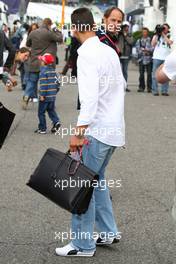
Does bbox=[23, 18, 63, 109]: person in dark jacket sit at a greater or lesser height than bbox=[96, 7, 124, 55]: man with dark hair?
lesser

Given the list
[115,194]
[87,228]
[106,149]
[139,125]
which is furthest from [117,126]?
[139,125]

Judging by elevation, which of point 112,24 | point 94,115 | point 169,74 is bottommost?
point 94,115

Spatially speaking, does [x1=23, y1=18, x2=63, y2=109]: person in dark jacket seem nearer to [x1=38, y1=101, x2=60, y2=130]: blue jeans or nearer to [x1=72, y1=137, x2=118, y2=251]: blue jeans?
[x1=38, y1=101, x2=60, y2=130]: blue jeans

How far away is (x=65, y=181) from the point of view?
4.19 meters

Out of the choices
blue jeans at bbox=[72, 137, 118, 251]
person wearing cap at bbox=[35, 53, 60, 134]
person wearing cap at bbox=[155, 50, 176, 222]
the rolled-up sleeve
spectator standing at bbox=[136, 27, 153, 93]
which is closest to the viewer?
person wearing cap at bbox=[155, 50, 176, 222]

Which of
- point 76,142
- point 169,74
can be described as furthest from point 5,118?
point 169,74

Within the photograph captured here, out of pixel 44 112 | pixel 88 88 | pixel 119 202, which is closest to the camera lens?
pixel 88 88

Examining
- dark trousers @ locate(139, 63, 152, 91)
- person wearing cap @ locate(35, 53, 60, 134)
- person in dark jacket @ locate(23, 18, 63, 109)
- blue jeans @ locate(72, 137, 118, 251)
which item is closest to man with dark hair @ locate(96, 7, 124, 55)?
blue jeans @ locate(72, 137, 118, 251)

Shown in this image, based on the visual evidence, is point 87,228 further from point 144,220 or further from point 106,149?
point 144,220

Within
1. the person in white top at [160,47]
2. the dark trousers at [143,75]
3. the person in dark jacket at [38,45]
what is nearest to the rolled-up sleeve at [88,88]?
the person in dark jacket at [38,45]

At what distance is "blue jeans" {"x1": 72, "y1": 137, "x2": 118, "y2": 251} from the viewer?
437cm

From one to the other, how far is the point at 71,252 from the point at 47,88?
16.8 ft

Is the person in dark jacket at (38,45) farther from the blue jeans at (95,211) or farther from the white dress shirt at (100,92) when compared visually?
the white dress shirt at (100,92)

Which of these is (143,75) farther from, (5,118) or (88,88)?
(88,88)
